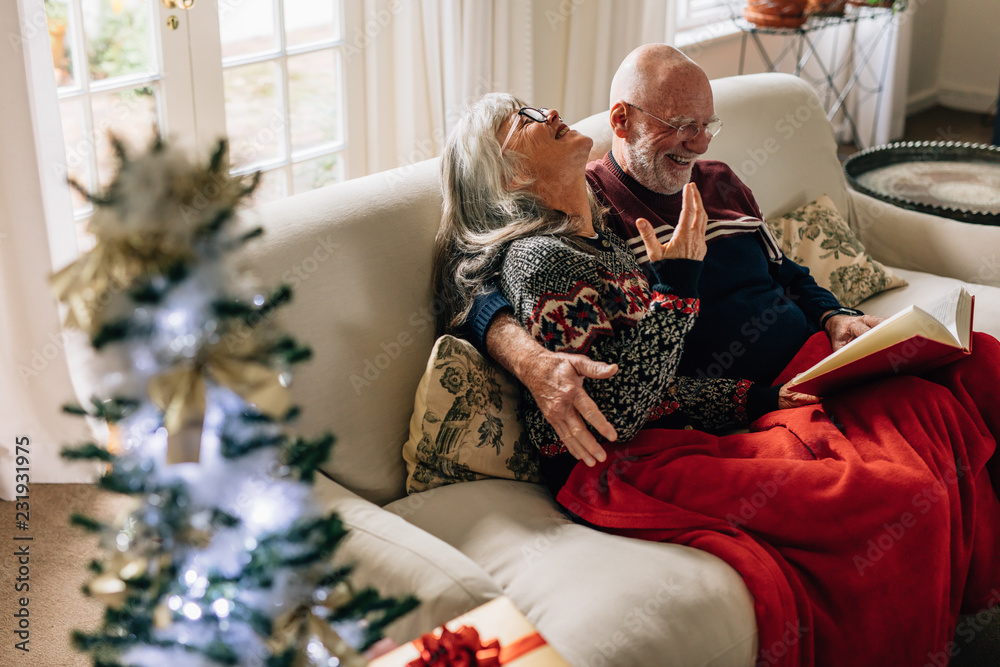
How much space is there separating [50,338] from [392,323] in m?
1.08

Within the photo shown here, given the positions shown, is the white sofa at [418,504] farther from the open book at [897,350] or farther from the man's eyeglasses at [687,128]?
the open book at [897,350]

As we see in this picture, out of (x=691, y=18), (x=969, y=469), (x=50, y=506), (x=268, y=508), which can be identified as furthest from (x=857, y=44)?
(x=268, y=508)

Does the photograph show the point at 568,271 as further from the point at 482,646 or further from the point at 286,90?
the point at 286,90

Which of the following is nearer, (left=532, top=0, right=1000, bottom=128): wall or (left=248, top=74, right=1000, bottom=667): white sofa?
(left=248, top=74, right=1000, bottom=667): white sofa

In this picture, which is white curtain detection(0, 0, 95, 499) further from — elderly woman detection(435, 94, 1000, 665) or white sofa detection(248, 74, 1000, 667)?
elderly woman detection(435, 94, 1000, 665)

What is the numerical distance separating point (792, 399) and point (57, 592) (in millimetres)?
1692

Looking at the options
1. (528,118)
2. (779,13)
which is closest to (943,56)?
(779,13)

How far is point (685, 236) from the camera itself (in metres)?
1.61

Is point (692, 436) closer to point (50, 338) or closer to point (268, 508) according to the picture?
point (268, 508)

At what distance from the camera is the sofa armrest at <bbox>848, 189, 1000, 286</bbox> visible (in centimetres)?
238

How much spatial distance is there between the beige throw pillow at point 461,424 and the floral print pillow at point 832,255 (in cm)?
108

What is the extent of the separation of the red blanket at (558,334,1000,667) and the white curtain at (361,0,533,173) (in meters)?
1.57

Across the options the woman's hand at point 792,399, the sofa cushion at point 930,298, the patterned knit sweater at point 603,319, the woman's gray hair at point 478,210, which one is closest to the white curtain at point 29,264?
the woman's gray hair at point 478,210

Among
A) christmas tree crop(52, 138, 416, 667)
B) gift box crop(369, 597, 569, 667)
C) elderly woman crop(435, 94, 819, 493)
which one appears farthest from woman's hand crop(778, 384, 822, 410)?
christmas tree crop(52, 138, 416, 667)
